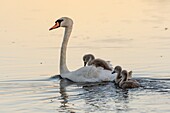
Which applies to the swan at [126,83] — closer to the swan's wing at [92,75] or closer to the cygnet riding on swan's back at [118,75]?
the cygnet riding on swan's back at [118,75]

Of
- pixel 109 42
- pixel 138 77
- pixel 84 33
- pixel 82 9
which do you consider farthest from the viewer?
pixel 82 9

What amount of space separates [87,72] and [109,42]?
4559mm

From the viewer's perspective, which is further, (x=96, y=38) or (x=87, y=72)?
(x=96, y=38)

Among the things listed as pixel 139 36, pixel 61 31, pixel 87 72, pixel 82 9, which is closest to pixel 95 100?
pixel 87 72

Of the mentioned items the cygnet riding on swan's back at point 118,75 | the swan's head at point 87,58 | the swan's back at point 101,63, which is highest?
the swan's head at point 87,58

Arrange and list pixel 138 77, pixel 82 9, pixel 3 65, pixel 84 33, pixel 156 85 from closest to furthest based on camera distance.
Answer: pixel 156 85
pixel 138 77
pixel 3 65
pixel 84 33
pixel 82 9

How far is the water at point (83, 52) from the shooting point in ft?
39.7

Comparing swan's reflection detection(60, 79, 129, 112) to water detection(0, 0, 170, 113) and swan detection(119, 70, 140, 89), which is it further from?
swan detection(119, 70, 140, 89)

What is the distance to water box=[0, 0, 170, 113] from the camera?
476 inches

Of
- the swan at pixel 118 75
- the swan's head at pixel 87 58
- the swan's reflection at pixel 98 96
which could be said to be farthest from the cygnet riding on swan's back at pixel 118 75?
the swan's head at pixel 87 58

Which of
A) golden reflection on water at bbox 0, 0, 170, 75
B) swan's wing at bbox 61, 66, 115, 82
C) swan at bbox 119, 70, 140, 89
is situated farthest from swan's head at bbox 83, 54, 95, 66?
swan at bbox 119, 70, 140, 89

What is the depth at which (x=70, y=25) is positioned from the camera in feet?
Answer: 53.6

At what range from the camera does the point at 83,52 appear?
17750mm

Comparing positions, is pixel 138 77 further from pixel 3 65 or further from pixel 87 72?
pixel 3 65
